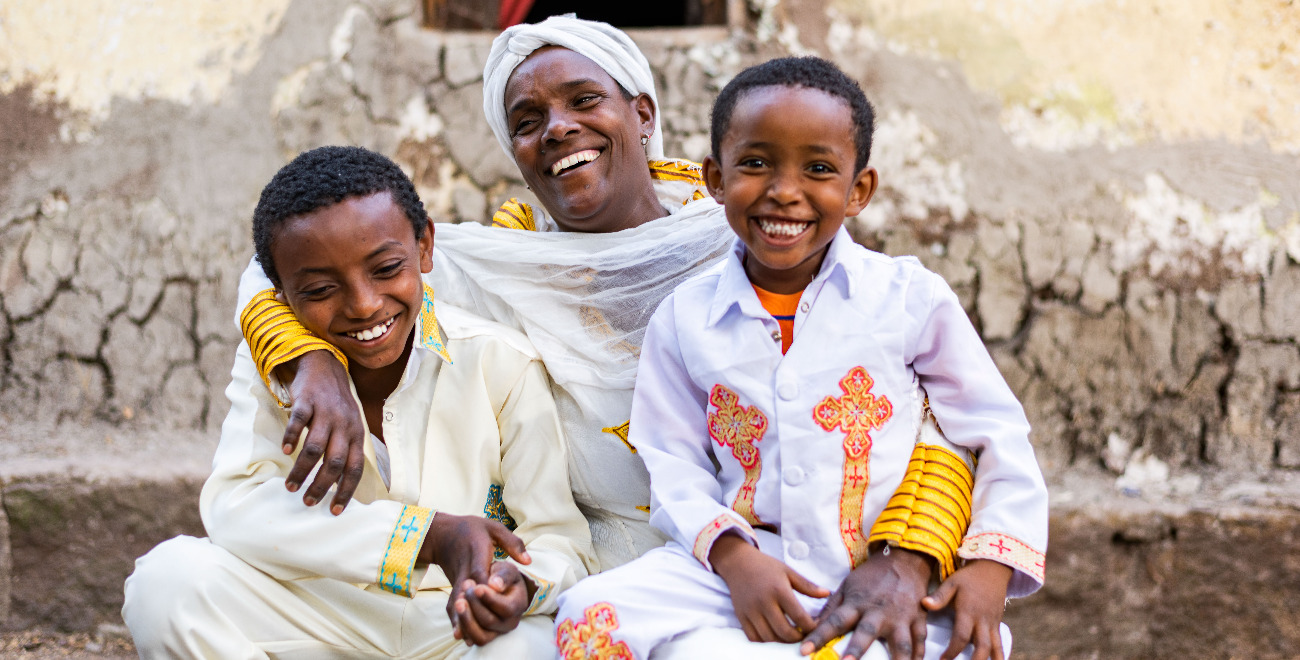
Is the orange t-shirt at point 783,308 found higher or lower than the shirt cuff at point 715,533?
higher

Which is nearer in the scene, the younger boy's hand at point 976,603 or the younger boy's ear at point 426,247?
the younger boy's hand at point 976,603

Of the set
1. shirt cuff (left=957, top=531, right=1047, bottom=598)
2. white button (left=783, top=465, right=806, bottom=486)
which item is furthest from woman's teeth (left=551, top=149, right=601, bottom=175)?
shirt cuff (left=957, top=531, right=1047, bottom=598)

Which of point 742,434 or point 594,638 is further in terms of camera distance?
point 742,434

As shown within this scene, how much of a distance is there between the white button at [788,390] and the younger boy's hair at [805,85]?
0.43m

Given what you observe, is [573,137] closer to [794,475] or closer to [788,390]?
[788,390]

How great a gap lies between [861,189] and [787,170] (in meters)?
0.20

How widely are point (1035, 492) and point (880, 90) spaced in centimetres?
195

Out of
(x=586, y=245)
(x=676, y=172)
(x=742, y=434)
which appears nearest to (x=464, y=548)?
(x=742, y=434)

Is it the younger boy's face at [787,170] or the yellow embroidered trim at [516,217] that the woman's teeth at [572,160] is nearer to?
the yellow embroidered trim at [516,217]

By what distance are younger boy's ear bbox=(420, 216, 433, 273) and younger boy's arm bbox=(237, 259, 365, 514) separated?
0.29m

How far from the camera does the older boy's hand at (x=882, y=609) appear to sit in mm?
1597

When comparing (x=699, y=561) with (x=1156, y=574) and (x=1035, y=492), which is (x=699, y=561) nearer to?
(x=1035, y=492)

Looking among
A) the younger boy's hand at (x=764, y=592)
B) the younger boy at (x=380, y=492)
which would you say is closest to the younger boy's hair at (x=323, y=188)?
the younger boy at (x=380, y=492)

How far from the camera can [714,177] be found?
1.98 metres
